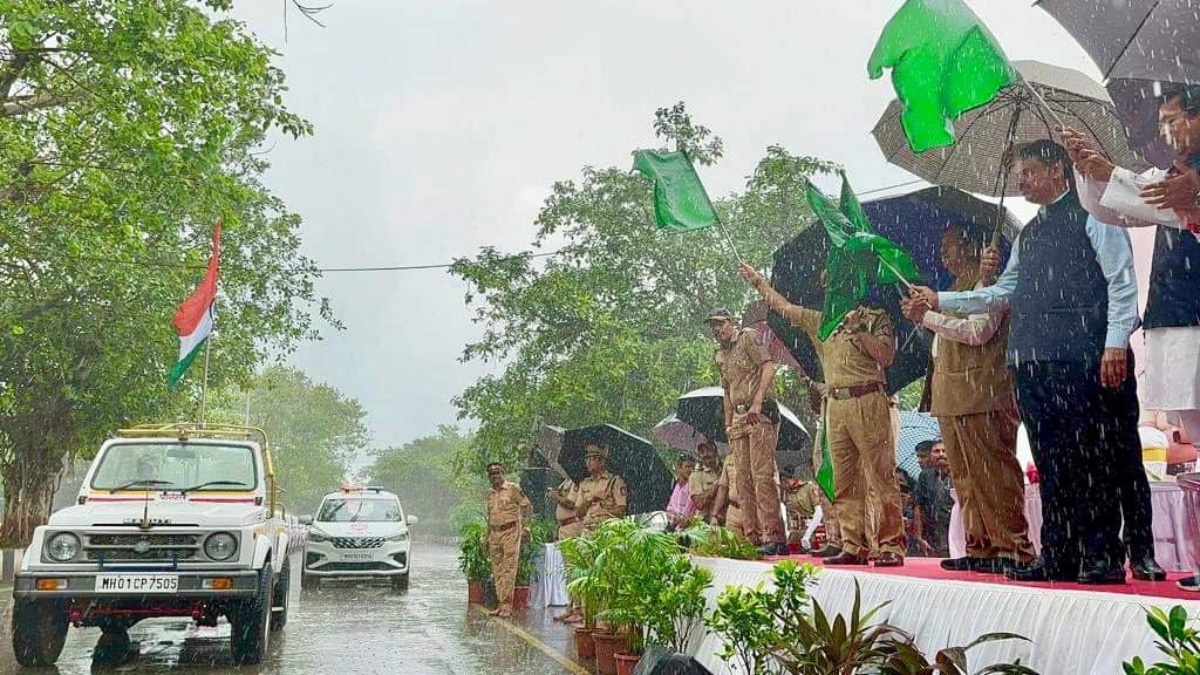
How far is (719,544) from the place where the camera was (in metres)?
7.73

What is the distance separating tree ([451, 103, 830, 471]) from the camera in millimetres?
21469

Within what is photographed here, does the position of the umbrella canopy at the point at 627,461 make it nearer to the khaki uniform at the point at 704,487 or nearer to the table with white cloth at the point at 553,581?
the table with white cloth at the point at 553,581

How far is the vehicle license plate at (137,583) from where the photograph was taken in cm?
823

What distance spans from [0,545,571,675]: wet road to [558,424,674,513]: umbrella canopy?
258 cm

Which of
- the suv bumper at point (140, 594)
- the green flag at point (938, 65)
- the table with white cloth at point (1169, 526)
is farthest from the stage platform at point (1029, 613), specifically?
the suv bumper at point (140, 594)

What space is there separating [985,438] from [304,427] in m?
78.9

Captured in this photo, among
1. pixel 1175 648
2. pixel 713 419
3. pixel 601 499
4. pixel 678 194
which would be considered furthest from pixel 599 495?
pixel 1175 648

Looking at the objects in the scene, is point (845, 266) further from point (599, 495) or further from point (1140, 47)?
point (599, 495)

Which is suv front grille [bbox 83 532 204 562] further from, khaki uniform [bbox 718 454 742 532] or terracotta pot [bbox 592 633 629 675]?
khaki uniform [bbox 718 454 742 532]

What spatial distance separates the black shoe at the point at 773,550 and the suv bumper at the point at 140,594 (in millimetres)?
3693

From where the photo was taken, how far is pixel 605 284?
23172mm

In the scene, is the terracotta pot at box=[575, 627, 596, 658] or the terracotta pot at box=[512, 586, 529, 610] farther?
the terracotta pot at box=[512, 586, 529, 610]

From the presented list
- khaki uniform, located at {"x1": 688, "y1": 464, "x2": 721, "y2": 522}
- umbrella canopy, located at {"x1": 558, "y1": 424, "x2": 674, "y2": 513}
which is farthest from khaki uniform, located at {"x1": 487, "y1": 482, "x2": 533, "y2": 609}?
khaki uniform, located at {"x1": 688, "y1": 464, "x2": 721, "y2": 522}

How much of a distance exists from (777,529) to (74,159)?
11406mm
